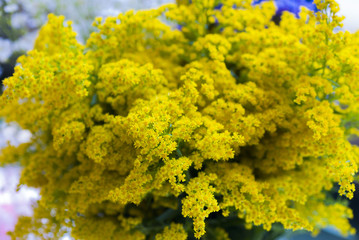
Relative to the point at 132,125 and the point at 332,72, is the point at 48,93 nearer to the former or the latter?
the point at 132,125

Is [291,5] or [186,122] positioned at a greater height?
[291,5]

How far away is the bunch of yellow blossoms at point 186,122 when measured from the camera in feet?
1.50

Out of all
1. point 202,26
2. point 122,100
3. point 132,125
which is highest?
point 202,26

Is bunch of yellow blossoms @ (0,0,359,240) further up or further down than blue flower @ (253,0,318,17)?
further down

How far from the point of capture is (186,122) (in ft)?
1.46

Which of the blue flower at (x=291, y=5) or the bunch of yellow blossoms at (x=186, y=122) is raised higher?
the blue flower at (x=291, y=5)

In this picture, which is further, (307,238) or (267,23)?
(307,238)

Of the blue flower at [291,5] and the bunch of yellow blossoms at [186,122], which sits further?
the blue flower at [291,5]

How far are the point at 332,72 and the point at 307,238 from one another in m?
0.64

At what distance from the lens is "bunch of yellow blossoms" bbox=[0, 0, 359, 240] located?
0.46 meters

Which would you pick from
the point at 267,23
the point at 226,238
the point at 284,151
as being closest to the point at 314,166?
the point at 284,151

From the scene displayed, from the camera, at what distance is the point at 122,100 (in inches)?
21.5

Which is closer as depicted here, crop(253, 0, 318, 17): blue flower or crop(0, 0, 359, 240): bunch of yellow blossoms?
crop(0, 0, 359, 240): bunch of yellow blossoms

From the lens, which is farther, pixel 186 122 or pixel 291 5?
pixel 291 5
